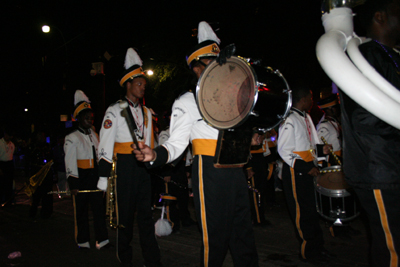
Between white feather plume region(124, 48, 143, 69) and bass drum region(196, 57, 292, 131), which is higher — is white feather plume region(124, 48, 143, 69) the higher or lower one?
the higher one

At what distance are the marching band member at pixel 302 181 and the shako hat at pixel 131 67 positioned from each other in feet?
7.42

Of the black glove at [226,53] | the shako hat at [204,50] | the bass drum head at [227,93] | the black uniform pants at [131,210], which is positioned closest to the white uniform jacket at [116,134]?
the black uniform pants at [131,210]

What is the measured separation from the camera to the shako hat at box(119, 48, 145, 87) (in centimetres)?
445

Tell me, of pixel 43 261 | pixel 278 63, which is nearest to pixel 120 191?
pixel 43 261

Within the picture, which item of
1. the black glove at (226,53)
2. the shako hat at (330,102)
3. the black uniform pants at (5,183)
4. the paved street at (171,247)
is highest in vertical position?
the black glove at (226,53)

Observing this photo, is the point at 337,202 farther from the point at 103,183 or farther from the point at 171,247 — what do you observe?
the point at 103,183

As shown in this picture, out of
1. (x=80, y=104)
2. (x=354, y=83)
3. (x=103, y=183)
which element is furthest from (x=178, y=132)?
(x=80, y=104)

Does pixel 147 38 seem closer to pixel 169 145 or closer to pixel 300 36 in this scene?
pixel 300 36

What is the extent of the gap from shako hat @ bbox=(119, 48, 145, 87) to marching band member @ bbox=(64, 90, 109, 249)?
5.83ft

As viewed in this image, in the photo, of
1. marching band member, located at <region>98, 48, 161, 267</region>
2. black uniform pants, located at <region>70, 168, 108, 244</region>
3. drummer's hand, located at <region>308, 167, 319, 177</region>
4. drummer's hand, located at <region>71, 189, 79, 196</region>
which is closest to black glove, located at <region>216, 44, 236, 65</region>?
marching band member, located at <region>98, 48, 161, 267</region>

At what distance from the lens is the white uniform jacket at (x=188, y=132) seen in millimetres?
2766

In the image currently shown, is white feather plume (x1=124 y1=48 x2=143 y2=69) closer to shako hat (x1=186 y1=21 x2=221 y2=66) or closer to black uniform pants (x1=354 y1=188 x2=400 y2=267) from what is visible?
shako hat (x1=186 y1=21 x2=221 y2=66)

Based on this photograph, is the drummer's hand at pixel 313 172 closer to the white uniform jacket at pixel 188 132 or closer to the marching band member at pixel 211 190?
the marching band member at pixel 211 190

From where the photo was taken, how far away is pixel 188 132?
2.88 meters
